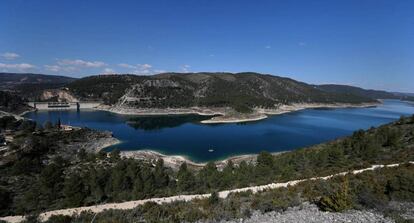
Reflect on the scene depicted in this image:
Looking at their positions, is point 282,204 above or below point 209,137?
above

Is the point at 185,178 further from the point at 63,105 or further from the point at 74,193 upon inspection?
the point at 63,105

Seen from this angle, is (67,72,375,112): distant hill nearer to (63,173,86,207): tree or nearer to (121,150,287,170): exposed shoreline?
(121,150,287,170): exposed shoreline

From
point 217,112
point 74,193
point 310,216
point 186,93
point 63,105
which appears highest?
point 186,93

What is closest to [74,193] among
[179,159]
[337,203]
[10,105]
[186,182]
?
[186,182]

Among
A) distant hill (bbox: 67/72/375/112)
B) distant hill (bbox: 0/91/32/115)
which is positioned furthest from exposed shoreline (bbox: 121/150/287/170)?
distant hill (bbox: 0/91/32/115)

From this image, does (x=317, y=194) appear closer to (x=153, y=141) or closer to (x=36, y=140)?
(x=36, y=140)

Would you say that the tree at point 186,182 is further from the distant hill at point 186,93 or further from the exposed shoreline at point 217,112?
the distant hill at point 186,93
